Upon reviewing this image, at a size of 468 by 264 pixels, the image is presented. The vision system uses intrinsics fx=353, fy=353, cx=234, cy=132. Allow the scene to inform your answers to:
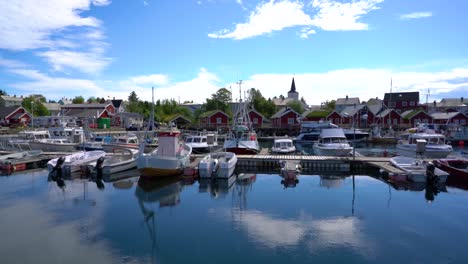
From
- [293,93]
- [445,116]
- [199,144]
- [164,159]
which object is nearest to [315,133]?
[199,144]

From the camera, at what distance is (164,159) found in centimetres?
2325

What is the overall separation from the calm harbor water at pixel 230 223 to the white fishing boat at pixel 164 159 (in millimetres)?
1023

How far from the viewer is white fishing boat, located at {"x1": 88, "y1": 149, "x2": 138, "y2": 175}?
25.5 m

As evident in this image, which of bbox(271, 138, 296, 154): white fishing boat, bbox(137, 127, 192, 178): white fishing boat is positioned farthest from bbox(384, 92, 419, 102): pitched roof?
bbox(137, 127, 192, 178): white fishing boat

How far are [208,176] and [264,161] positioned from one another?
6607 mm

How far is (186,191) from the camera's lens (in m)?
21.1

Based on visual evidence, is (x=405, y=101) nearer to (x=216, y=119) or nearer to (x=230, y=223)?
(x=216, y=119)

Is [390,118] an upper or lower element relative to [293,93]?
lower

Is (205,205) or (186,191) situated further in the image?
(186,191)

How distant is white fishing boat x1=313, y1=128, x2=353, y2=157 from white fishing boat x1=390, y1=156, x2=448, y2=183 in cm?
594

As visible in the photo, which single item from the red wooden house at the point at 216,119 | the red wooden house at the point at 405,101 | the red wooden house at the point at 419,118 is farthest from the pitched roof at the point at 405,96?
the red wooden house at the point at 216,119

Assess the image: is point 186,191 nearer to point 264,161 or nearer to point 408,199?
point 264,161

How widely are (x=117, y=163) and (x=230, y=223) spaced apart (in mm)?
13898

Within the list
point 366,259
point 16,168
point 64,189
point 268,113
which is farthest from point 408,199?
point 268,113
